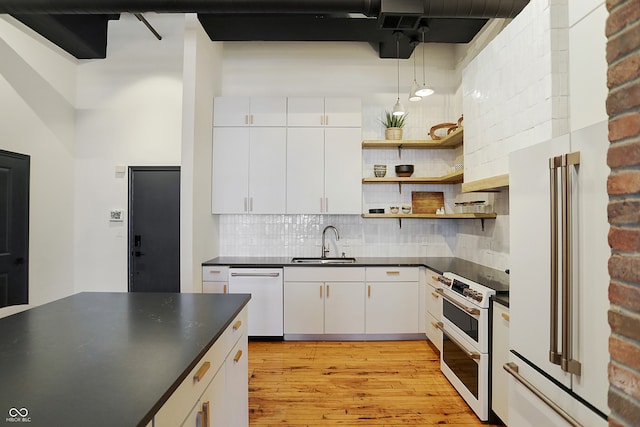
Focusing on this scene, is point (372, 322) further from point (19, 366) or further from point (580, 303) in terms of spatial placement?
point (19, 366)

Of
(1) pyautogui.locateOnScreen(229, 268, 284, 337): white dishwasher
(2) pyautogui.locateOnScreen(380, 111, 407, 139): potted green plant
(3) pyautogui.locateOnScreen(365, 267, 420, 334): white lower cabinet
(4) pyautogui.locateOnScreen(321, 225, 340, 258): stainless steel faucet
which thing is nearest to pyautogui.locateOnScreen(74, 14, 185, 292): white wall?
(1) pyautogui.locateOnScreen(229, 268, 284, 337): white dishwasher

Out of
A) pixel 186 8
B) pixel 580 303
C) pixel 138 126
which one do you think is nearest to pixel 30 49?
pixel 138 126

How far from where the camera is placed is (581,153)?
1212 millimetres

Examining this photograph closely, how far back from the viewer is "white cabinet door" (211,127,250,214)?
3959 mm

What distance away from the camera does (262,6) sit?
2.77m

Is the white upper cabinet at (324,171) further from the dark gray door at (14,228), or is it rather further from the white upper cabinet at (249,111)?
the dark gray door at (14,228)

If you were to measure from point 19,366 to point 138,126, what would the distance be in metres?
3.93

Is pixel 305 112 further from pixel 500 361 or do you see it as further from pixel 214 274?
pixel 500 361

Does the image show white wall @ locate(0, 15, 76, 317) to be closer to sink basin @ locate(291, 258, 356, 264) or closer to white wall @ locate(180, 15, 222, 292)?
white wall @ locate(180, 15, 222, 292)

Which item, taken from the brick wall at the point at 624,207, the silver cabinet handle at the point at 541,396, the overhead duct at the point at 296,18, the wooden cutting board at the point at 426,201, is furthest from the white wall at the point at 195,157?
the brick wall at the point at 624,207

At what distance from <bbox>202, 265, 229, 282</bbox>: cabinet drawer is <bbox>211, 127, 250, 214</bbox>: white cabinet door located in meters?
0.69

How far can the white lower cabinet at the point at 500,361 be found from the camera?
2.04m

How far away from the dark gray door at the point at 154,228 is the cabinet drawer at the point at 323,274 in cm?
173

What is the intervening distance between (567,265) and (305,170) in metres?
3.02
